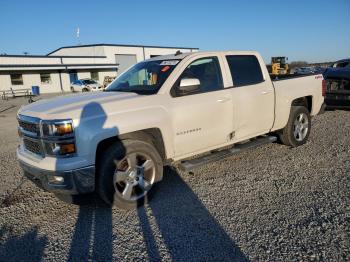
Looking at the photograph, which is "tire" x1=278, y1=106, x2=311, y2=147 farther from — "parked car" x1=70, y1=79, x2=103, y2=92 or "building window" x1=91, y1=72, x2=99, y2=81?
"building window" x1=91, y1=72, x2=99, y2=81

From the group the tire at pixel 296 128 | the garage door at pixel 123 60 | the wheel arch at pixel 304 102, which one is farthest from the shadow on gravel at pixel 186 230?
the garage door at pixel 123 60

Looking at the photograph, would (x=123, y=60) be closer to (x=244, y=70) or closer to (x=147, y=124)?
(x=244, y=70)

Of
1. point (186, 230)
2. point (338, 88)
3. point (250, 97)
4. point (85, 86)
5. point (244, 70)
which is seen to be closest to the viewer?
point (186, 230)

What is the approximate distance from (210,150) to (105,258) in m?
2.42

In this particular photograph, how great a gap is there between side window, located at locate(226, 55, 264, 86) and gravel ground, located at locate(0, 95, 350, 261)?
4.94 feet

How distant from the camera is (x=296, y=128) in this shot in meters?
6.39

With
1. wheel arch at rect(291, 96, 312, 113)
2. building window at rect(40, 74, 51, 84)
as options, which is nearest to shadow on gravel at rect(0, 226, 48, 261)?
wheel arch at rect(291, 96, 312, 113)

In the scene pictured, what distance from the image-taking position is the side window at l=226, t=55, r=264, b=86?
514 centimetres

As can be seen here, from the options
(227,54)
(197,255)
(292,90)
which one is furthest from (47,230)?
(292,90)

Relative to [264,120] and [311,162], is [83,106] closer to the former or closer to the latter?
[264,120]

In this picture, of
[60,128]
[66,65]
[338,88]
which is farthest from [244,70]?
[66,65]

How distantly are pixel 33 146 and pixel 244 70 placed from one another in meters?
3.59

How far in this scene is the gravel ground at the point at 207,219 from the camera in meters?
3.10

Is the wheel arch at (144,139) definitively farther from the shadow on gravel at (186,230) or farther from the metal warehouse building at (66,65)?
the metal warehouse building at (66,65)
